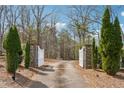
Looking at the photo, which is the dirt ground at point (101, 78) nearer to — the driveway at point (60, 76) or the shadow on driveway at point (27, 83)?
the driveway at point (60, 76)

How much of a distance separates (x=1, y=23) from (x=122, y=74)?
127 inches

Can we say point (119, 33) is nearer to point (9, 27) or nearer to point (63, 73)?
point (63, 73)

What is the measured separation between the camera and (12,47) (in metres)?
7.52

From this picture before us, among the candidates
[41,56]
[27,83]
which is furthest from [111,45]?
[27,83]

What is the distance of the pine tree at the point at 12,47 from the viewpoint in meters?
7.46

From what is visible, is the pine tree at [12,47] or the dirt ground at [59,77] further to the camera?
the pine tree at [12,47]

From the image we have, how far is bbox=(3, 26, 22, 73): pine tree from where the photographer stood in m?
7.46

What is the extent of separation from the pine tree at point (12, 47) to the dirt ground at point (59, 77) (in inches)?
7.2

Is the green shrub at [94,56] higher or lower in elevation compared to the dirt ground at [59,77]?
higher

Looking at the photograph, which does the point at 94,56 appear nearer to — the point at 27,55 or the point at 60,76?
the point at 60,76

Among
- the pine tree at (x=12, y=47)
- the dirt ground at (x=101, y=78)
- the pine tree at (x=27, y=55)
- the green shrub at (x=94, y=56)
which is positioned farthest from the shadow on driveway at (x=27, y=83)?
the green shrub at (x=94, y=56)
